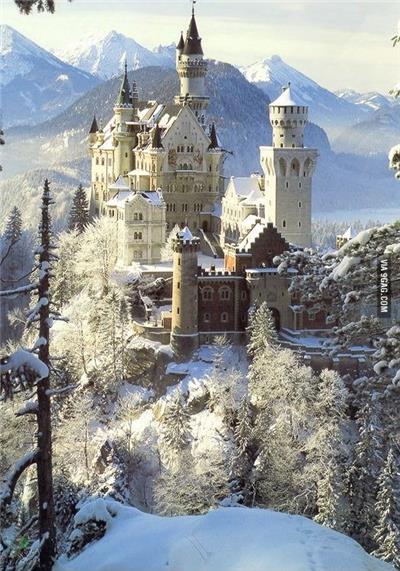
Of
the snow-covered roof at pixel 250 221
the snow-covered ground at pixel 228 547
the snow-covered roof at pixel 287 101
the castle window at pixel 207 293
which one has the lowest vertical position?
the snow-covered ground at pixel 228 547

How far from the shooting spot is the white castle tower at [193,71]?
71.9 meters

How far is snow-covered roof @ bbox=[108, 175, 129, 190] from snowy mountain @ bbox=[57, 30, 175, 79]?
2625 cm

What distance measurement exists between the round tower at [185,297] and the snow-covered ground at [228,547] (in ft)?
114

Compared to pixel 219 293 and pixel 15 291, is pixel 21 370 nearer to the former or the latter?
pixel 15 291

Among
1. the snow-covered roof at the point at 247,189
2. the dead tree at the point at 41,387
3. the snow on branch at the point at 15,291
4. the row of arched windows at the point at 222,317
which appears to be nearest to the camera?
the snow on branch at the point at 15,291

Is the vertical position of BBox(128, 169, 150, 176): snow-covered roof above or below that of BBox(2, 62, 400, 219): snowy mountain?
below

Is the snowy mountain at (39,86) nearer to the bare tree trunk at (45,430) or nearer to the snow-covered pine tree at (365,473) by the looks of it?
the snow-covered pine tree at (365,473)

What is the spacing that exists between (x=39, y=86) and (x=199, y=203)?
103 meters

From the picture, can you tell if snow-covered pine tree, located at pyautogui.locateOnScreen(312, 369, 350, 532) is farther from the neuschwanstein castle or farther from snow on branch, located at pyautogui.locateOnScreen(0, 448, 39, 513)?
snow on branch, located at pyautogui.locateOnScreen(0, 448, 39, 513)

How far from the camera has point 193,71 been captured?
2840 inches

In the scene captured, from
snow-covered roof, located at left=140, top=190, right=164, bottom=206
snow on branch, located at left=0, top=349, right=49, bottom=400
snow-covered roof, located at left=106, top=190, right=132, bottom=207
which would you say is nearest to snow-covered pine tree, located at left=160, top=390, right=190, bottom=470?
snow-covered roof, located at left=140, top=190, right=164, bottom=206

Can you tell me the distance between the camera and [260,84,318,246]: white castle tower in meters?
59.3

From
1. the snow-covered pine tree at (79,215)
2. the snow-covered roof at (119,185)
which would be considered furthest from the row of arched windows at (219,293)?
the snow-covered pine tree at (79,215)

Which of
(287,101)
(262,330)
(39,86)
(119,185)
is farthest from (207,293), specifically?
(39,86)
